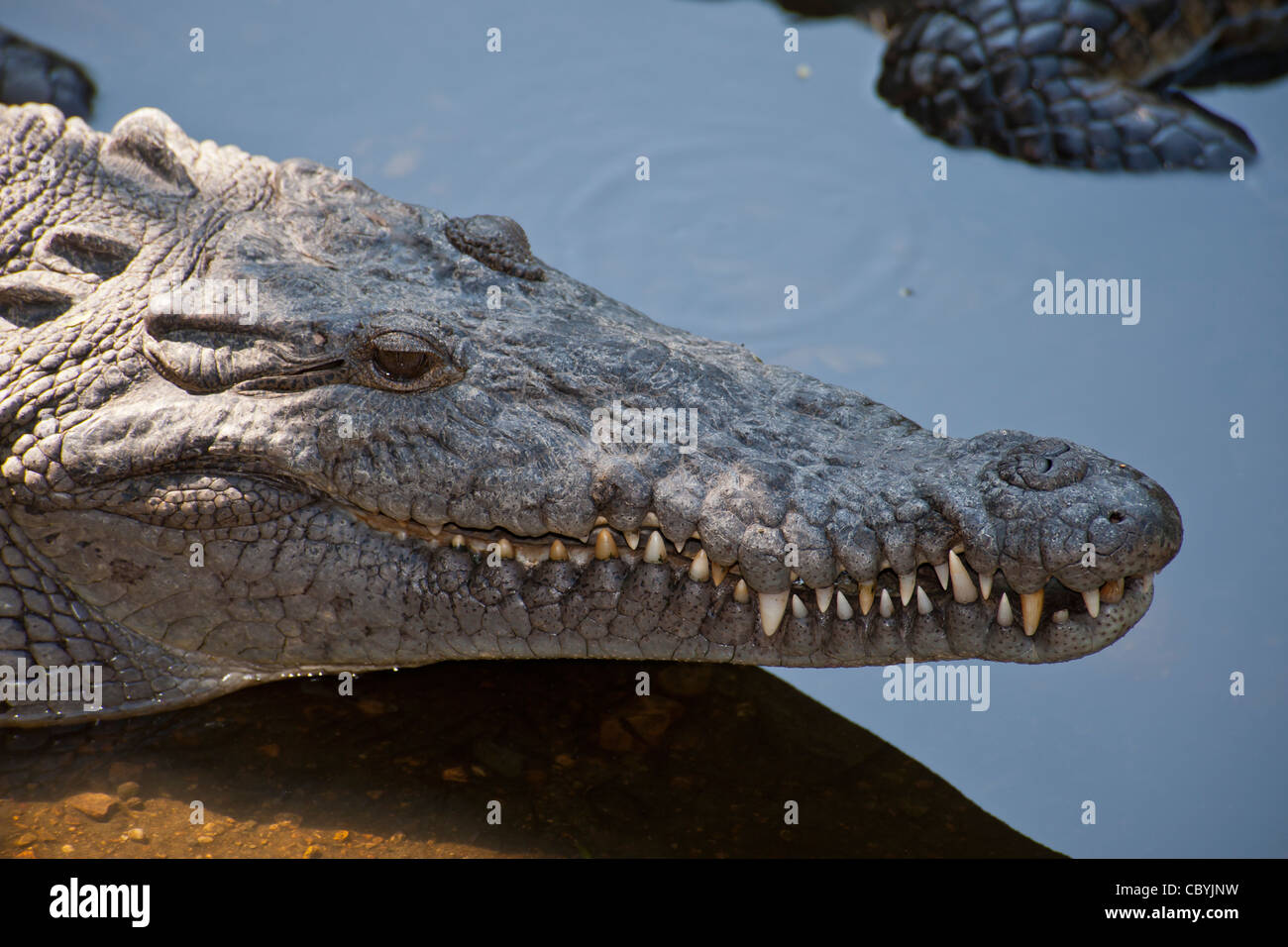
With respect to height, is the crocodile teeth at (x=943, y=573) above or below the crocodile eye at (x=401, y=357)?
below

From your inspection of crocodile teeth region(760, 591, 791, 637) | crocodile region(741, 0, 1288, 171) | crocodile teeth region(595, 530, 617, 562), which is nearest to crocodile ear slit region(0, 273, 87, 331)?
crocodile teeth region(595, 530, 617, 562)

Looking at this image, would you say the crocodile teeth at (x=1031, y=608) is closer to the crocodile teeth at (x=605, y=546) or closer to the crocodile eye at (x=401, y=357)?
the crocodile teeth at (x=605, y=546)

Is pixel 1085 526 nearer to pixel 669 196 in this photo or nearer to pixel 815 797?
pixel 815 797

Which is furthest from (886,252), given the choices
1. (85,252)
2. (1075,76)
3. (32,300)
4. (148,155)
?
(32,300)

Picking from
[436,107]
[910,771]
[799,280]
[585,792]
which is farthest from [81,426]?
[436,107]

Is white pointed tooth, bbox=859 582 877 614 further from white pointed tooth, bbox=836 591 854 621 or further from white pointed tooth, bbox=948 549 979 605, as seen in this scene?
white pointed tooth, bbox=948 549 979 605

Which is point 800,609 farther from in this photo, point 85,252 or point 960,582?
point 85,252

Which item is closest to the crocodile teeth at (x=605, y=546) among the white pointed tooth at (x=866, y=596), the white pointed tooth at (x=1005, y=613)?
the white pointed tooth at (x=866, y=596)
